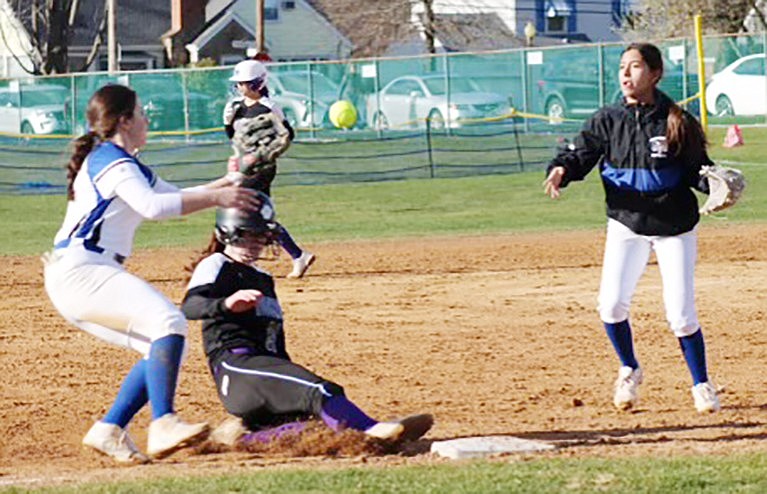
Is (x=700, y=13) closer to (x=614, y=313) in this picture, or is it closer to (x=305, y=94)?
(x=305, y=94)

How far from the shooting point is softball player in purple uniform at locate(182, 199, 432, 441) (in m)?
6.75

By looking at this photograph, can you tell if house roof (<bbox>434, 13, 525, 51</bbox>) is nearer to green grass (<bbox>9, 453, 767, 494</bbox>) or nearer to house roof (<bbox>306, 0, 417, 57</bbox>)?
house roof (<bbox>306, 0, 417, 57</bbox>)

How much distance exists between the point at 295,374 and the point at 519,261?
Result: 8115 millimetres

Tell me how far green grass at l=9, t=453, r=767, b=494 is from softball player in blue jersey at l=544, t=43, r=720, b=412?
1.57 meters

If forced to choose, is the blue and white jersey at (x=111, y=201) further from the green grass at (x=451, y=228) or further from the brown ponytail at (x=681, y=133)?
the brown ponytail at (x=681, y=133)

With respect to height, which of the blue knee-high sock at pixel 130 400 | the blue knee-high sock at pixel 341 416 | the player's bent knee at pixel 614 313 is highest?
the player's bent knee at pixel 614 313

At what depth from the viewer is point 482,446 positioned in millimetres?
6746

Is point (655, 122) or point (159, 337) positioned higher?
point (655, 122)

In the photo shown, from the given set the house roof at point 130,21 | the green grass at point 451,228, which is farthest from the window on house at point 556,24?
the green grass at point 451,228

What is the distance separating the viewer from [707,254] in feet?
48.8

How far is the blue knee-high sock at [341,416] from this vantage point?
22.1ft

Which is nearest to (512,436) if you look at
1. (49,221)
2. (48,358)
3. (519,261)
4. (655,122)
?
(655,122)

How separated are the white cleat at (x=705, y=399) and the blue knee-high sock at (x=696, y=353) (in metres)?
0.04

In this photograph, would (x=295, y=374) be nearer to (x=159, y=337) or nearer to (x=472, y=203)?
(x=159, y=337)
